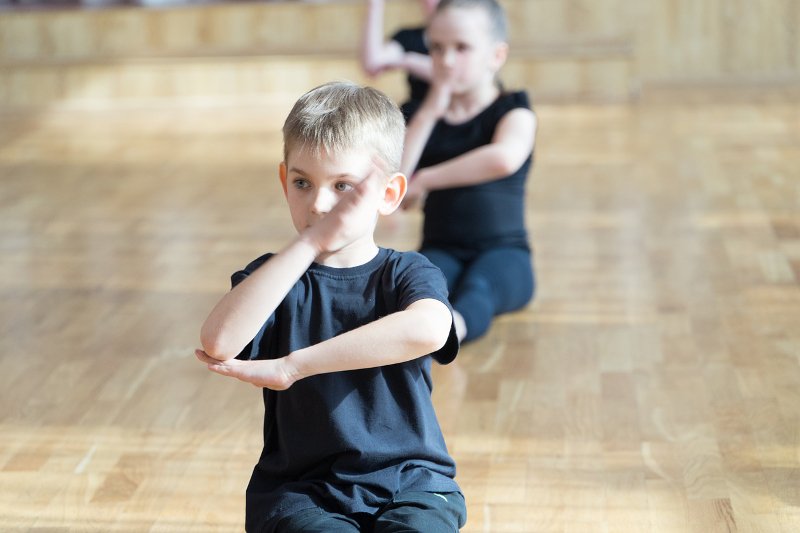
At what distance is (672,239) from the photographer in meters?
3.45

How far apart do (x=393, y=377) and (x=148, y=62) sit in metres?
5.25

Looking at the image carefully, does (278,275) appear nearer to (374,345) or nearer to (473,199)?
(374,345)

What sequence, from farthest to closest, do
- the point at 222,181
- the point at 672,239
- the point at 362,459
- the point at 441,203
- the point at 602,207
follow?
the point at 222,181
the point at 602,207
the point at 672,239
the point at 441,203
the point at 362,459

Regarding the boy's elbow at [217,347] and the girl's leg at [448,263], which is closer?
the boy's elbow at [217,347]

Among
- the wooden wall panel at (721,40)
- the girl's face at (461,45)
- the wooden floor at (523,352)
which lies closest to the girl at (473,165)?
the girl's face at (461,45)

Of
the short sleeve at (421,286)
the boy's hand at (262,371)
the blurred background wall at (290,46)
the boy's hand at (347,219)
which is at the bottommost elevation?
the blurred background wall at (290,46)

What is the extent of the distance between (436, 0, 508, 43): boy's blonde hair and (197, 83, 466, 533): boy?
131 cm

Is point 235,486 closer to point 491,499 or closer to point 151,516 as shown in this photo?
point 151,516

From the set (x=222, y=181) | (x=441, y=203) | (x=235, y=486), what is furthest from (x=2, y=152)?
(x=235, y=486)

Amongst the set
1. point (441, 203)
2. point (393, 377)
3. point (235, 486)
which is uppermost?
point (393, 377)

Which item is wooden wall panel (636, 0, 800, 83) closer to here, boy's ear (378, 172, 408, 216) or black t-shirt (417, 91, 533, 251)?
black t-shirt (417, 91, 533, 251)

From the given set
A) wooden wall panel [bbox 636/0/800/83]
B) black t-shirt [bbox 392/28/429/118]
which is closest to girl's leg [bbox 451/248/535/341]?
black t-shirt [bbox 392/28/429/118]

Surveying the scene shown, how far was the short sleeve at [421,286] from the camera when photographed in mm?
1382

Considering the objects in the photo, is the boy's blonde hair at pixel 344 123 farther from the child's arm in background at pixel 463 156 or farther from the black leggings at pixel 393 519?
the child's arm in background at pixel 463 156
